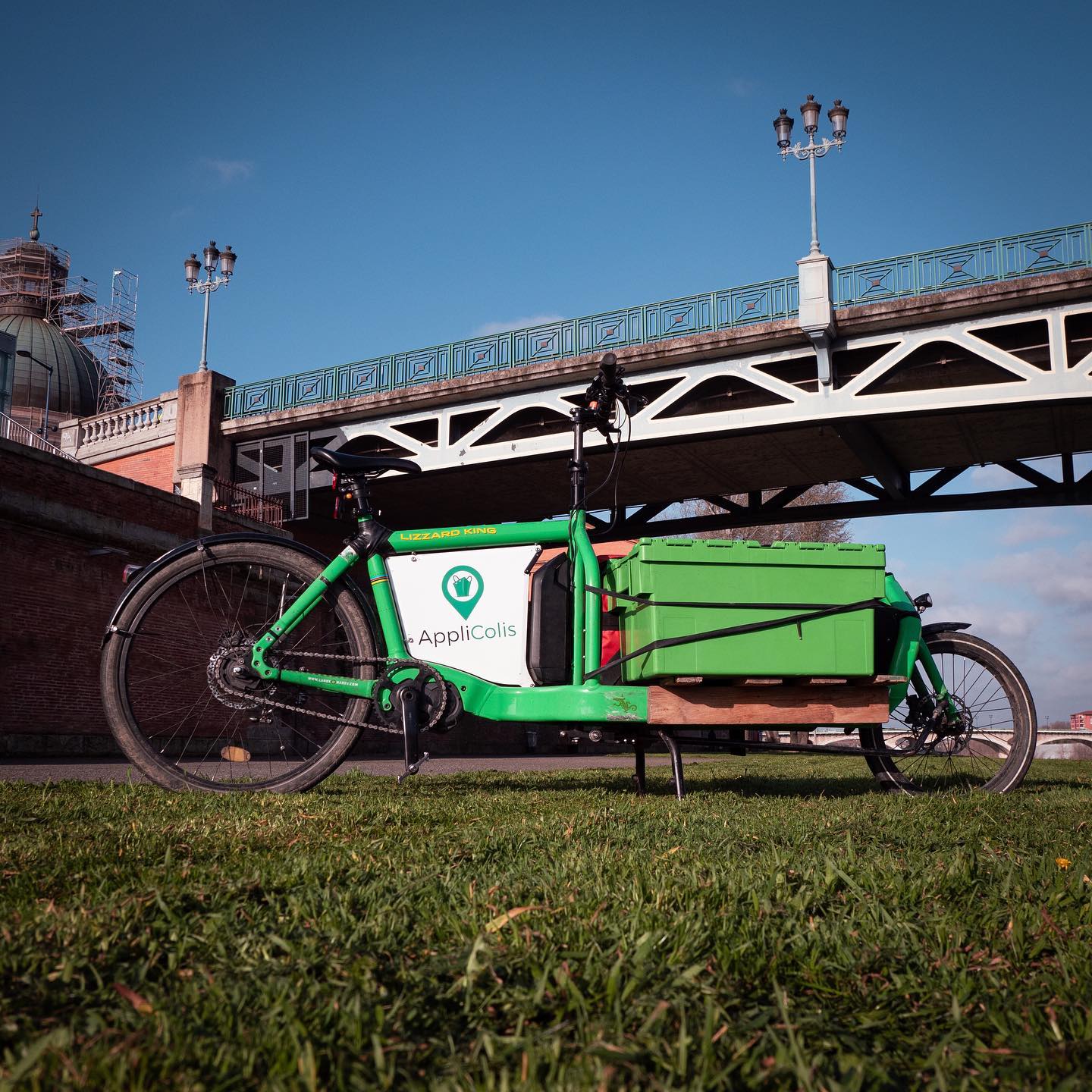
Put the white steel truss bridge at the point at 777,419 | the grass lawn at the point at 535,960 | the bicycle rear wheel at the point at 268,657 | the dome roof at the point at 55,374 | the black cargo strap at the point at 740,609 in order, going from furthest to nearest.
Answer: the dome roof at the point at 55,374 → the white steel truss bridge at the point at 777,419 → the bicycle rear wheel at the point at 268,657 → the black cargo strap at the point at 740,609 → the grass lawn at the point at 535,960

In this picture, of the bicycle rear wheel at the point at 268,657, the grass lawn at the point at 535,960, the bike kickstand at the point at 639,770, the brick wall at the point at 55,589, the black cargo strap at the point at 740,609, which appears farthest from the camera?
the brick wall at the point at 55,589

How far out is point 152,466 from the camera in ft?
84.5

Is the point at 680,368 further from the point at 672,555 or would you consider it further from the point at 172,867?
the point at 172,867

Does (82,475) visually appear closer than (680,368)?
Yes

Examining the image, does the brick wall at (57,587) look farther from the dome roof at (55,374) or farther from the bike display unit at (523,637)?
the dome roof at (55,374)

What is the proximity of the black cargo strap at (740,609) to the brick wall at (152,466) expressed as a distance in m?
21.9

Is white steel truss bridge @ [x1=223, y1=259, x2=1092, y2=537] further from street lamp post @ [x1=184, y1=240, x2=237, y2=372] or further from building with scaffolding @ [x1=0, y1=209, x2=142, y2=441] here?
building with scaffolding @ [x1=0, y1=209, x2=142, y2=441]

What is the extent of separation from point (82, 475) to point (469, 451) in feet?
29.0

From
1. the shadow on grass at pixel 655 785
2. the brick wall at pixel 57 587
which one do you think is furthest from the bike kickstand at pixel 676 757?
the brick wall at pixel 57 587

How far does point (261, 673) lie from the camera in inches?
206

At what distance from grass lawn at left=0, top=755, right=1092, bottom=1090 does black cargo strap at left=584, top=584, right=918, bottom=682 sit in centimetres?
162

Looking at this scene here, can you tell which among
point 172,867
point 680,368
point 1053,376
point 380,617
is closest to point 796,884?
point 172,867

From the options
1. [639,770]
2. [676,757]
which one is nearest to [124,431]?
[639,770]

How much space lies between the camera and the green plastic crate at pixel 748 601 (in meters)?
5.05
